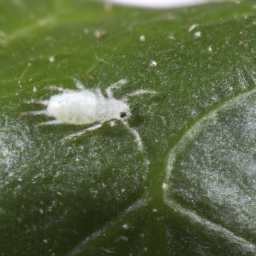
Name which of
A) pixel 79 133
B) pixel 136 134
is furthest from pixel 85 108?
pixel 136 134

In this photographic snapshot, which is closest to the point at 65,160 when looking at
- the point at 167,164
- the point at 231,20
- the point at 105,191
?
the point at 105,191

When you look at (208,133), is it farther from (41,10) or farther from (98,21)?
(41,10)

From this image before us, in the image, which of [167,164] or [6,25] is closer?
[167,164]

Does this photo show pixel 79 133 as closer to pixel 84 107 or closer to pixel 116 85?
pixel 84 107

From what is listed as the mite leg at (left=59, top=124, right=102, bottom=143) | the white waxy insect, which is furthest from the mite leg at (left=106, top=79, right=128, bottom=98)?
the mite leg at (left=59, top=124, right=102, bottom=143)

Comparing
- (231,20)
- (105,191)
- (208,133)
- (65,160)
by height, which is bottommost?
(105,191)

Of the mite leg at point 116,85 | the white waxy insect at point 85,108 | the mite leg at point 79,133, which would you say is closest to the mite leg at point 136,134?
the white waxy insect at point 85,108
